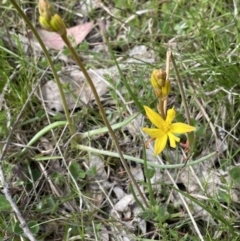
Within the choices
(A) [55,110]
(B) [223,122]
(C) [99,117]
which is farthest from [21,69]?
(B) [223,122]

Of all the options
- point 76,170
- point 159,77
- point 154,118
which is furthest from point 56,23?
point 76,170

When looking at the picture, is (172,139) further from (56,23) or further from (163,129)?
(56,23)

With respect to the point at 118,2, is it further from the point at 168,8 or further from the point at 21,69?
the point at 21,69

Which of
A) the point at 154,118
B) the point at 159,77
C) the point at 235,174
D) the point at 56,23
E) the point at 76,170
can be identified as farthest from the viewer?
the point at 76,170

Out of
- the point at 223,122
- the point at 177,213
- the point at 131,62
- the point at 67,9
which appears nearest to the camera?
the point at 177,213

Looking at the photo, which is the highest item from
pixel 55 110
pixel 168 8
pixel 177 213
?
pixel 168 8

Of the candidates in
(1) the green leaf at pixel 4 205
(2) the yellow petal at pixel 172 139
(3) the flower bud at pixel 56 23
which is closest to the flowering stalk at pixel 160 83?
(2) the yellow petal at pixel 172 139

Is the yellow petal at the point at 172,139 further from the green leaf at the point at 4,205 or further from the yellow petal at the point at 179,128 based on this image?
the green leaf at the point at 4,205

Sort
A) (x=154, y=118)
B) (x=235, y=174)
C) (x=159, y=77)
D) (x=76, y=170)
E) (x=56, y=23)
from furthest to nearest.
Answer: (x=76, y=170) < (x=235, y=174) < (x=154, y=118) < (x=159, y=77) < (x=56, y=23)

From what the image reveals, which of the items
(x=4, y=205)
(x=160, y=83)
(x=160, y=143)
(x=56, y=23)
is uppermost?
(x=56, y=23)
